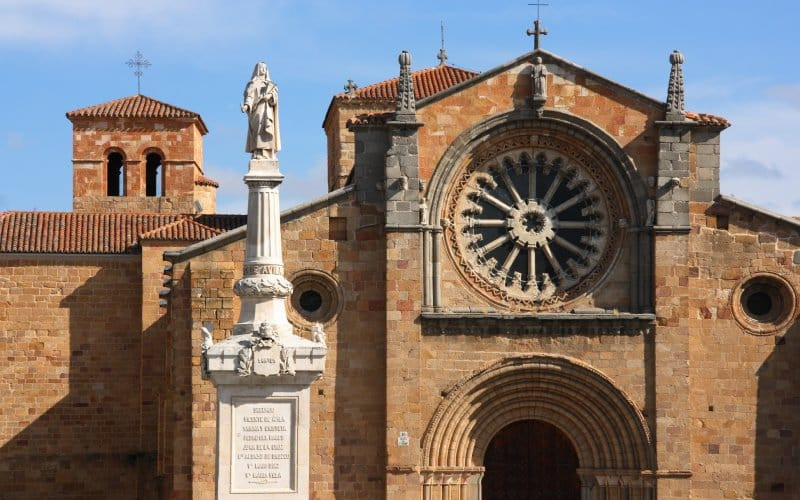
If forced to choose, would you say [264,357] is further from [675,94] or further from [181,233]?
[181,233]

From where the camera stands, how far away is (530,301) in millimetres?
37656

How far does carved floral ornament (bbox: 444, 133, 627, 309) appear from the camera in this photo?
124 feet

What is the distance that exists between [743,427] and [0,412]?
18317 mm

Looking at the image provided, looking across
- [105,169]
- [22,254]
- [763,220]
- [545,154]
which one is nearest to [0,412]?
[22,254]

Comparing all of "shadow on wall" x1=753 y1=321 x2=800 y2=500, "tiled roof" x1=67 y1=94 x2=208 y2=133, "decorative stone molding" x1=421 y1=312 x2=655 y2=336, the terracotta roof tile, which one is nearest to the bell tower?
"tiled roof" x1=67 y1=94 x2=208 y2=133

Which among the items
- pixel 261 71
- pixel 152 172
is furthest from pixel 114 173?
pixel 261 71

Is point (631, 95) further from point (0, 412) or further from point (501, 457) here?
point (0, 412)

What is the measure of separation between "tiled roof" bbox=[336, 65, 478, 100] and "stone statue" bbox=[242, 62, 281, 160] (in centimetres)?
2120

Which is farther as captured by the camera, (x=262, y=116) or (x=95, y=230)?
(x=95, y=230)

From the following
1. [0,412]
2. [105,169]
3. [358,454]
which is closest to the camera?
[358,454]

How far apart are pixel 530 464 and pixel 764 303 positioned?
5745 mm

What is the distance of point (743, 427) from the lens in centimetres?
3741

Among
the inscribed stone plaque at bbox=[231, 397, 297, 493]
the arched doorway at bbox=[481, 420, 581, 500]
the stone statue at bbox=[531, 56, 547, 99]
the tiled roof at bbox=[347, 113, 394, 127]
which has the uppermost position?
the stone statue at bbox=[531, 56, 547, 99]

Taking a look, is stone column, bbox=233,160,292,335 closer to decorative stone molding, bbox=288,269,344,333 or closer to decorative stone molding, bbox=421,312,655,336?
decorative stone molding, bbox=288,269,344,333
